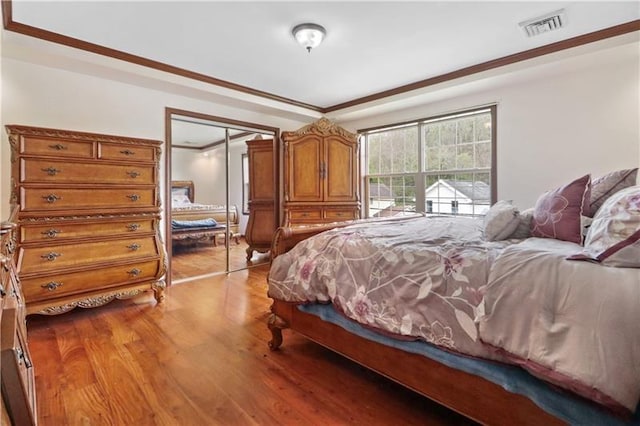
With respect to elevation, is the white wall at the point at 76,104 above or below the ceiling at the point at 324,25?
below

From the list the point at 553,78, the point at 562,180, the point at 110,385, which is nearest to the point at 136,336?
the point at 110,385

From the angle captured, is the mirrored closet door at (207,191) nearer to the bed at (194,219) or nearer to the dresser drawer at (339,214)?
the bed at (194,219)

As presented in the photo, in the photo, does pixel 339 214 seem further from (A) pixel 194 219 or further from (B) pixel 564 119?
(B) pixel 564 119

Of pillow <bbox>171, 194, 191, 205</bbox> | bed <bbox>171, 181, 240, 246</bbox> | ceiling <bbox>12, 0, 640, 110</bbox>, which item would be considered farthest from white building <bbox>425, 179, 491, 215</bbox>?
pillow <bbox>171, 194, 191, 205</bbox>

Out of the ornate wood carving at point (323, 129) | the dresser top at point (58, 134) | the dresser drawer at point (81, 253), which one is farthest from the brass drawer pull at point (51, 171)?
the ornate wood carving at point (323, 129)

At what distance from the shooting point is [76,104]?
3.02 metres

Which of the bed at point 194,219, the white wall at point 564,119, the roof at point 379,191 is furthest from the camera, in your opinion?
the roof at point 379,191

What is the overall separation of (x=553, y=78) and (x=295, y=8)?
9.06 feet

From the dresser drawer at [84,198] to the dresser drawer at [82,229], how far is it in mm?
130

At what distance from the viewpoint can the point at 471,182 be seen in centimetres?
396

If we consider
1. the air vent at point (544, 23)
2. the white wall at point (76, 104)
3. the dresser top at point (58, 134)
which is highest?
the air vent at point (544, 23)

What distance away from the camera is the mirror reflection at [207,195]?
12.8 feet

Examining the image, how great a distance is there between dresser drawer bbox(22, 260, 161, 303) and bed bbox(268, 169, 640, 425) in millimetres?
1739

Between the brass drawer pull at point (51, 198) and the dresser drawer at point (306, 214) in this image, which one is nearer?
the brass drawer pull at point (51, 198)
